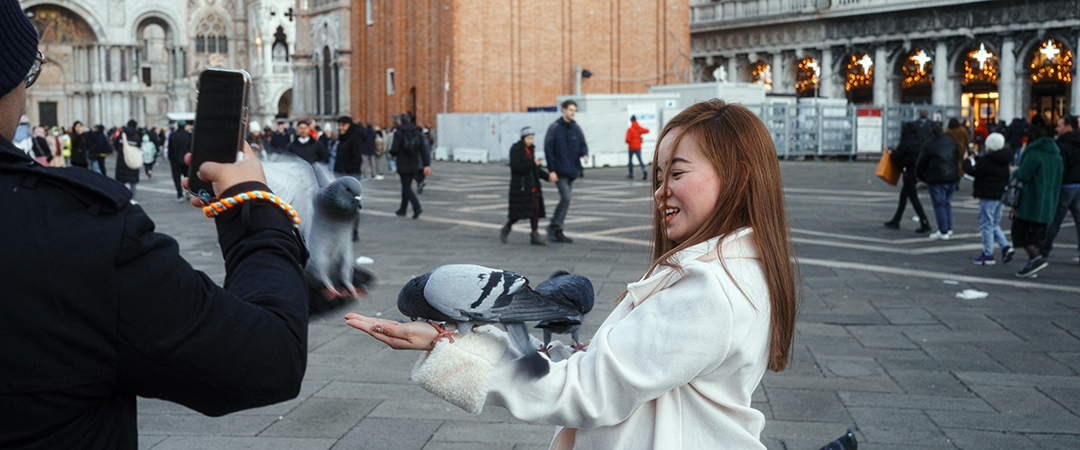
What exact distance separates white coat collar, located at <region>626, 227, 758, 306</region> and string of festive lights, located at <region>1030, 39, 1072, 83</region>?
38546mm

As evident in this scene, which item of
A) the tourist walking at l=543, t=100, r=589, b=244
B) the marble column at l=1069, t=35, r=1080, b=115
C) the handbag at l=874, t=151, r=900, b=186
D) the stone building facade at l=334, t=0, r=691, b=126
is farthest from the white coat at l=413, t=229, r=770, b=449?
the marble column at l=1069, t=35, r=1080, b=115

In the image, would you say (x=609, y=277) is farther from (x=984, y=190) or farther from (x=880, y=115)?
(x=880, y=115)

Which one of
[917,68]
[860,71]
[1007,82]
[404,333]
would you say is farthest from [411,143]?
[860,71]


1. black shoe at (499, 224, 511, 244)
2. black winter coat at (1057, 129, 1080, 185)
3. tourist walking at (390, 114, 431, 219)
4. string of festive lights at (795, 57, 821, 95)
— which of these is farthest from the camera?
string of festive lights at (795, 57, 821, 95)

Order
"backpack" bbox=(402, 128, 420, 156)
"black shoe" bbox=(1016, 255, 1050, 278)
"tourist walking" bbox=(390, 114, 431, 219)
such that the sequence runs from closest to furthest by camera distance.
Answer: "black shoe" bbox=(1016, 255, 1050, 278), "tourist walking" bbox=(390, 114, 431, 219), "backpack" bbox=(402, 128, 420, 156)

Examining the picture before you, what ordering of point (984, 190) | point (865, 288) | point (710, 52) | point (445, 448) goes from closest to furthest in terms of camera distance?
point (445, 448), point (865, 288), point (984, 190), point (710, 52)

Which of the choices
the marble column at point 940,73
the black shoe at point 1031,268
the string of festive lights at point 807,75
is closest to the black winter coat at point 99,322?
the black shoe at point 1031,268

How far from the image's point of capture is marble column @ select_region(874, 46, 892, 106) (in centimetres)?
4084

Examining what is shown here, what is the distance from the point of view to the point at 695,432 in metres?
1.74

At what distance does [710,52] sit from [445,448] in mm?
47396

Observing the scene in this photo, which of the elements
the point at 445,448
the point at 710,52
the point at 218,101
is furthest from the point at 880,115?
the point at 218,101

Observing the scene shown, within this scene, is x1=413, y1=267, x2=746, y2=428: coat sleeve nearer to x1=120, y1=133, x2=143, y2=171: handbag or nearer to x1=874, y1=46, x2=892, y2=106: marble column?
x1=120, y1=133, x2=143, y2=171: handbag

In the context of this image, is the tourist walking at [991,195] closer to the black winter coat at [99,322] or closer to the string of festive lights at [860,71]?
the black winter coat at [99,322]

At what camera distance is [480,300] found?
1.51m
